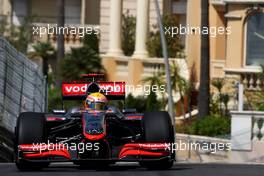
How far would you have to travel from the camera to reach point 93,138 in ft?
72.2

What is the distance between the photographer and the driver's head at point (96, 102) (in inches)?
909

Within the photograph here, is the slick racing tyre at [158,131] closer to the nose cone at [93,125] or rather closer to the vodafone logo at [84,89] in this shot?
the nose cone at [93,125]

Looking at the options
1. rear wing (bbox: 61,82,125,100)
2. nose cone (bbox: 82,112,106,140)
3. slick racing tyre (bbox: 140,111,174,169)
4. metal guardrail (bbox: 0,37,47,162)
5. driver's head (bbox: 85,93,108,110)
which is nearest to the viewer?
nose cone (bbox: 82,112,106,140)

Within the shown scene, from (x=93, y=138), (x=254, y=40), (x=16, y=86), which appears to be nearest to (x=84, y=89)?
(x=93, y=138)

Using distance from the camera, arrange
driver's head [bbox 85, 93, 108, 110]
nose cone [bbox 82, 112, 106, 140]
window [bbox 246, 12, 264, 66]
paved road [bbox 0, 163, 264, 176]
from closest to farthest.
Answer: paved road [bbox 0, 163, 264, 176] < nose cone [bbox 82, 112, 106, 140] < driver's head [bbox 85, 93, 108, 110] < window [bbox 246, 12, 264, 66]

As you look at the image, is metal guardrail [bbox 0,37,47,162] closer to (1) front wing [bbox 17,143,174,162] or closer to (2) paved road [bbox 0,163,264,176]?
(2) paved road [bbox 0,163,264,176]

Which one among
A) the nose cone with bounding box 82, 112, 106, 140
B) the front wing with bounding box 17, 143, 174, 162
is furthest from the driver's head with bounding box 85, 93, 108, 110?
the front wing with bounding box 17, 143, 174, 162

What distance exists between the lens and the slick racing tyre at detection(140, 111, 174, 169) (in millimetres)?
22391

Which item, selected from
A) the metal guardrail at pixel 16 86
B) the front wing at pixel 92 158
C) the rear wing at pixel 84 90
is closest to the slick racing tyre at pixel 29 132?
the front wing at pixel 92 158

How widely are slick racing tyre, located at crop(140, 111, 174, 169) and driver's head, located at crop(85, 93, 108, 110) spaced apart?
82 cm

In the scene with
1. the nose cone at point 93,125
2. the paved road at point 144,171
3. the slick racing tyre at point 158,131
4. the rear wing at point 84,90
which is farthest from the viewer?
the rear wing at point 84,90

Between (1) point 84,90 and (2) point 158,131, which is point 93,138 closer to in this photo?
(2) point 158,131

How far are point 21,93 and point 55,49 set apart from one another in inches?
918

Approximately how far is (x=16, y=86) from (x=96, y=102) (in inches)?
546
